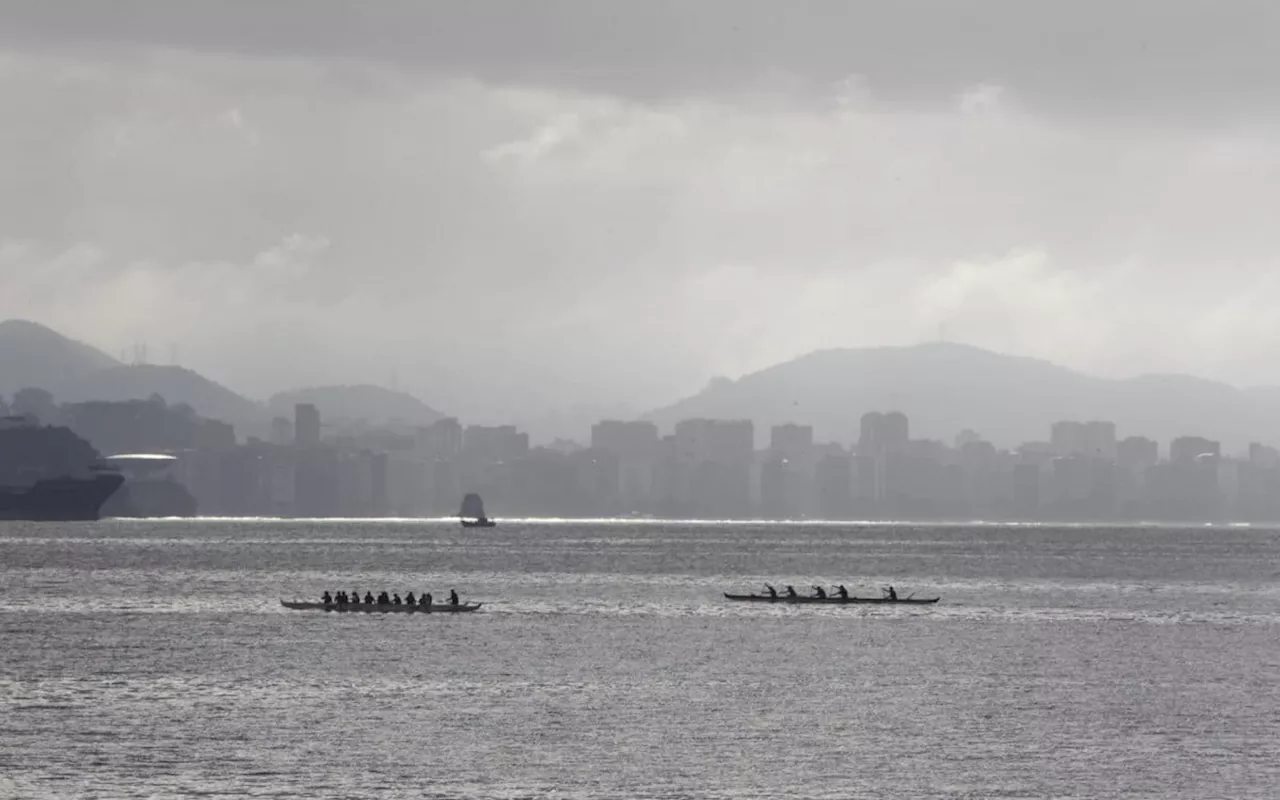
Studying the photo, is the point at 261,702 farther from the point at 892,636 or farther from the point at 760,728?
the point at 892,636

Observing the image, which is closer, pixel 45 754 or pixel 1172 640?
pixel 45 754

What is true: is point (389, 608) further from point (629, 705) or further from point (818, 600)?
point (629, 705)

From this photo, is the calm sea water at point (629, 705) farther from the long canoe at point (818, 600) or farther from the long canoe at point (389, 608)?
the long canoe at point (818, 600)

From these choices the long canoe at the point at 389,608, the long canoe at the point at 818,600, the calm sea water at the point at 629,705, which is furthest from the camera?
the long canoe at the point at 818,600

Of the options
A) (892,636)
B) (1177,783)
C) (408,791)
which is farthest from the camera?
(892,636)

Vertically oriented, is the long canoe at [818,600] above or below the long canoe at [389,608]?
above

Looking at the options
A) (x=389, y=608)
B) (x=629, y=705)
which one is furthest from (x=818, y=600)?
(x=629, y=705)

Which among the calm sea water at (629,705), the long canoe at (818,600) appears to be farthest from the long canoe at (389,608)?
the long canoe at (818,600)

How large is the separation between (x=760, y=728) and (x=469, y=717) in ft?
41.0

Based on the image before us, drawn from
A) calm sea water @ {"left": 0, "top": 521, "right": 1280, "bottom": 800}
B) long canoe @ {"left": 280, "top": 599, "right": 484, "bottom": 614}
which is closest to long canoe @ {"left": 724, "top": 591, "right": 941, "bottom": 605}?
calm sea water @ {"left": 0, "top": 521, "right": 1280, "bottom": 800}

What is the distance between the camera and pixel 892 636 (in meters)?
134

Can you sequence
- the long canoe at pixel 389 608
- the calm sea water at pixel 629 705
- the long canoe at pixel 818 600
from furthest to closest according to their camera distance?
the long canoe at pixel 818 600
the long canoe at pixel 389 608
the calm sea water at pixel 629 705

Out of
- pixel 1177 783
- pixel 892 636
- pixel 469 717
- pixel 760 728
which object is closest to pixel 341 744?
pixel 469 717

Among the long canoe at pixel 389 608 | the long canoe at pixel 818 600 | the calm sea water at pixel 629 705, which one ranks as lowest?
the calm sea water at pixel 629 705
